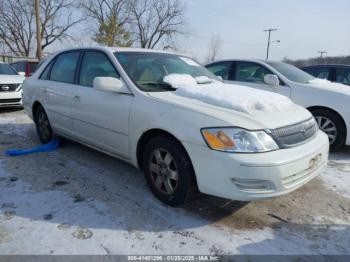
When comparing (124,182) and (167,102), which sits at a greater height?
(167,102)

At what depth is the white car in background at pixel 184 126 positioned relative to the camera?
94.0 inches

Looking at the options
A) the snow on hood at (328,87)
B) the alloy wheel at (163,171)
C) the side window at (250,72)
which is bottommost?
the alloy wheel at (163,171)

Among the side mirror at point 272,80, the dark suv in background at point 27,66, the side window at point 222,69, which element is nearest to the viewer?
the side mirror at point 272,80

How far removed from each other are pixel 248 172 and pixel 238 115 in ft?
1.71

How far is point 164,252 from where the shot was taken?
224cm

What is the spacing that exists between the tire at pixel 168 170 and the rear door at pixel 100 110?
1.27 feet

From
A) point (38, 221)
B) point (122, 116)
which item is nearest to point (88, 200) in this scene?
point (38, 221)

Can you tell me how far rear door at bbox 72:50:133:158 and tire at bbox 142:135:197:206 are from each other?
0.39 metres

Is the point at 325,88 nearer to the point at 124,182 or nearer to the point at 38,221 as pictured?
the point at 124,182

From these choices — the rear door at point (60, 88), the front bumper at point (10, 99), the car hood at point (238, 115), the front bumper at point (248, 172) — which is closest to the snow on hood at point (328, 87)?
the car hood at point (238, 115)

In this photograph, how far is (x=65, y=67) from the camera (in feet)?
13.8

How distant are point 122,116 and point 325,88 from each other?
3.46 m

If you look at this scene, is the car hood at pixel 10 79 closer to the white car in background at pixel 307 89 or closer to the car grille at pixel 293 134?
the white car in background at pixel 307 89

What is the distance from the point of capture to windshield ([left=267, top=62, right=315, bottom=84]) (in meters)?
5.20
